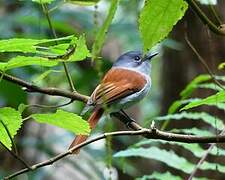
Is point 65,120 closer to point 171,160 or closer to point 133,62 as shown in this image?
point 171,160

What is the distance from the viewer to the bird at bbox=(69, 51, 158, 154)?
8.11ft

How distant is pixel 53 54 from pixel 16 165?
3253 mm

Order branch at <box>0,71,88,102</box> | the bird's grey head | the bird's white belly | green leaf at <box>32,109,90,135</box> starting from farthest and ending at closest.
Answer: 1. the bird's grey head
2. the bird's white belly
3. branch at <box>0,71,88,102</box>
4. green leaf at <box>32,109,90,135</box>

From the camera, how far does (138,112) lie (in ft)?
20.1

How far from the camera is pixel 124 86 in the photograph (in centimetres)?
296

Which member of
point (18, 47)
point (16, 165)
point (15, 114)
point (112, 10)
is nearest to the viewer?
point (112, 10)

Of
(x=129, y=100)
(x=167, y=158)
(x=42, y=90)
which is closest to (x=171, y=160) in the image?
(x=167, y=158)

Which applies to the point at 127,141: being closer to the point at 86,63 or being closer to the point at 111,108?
the point at 86,63

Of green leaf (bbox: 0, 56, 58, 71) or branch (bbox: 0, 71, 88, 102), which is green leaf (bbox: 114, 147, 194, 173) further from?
green leaf (bbox: 0, 56, 58, 71)

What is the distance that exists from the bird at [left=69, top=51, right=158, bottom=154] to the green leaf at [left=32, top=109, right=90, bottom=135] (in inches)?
31.6

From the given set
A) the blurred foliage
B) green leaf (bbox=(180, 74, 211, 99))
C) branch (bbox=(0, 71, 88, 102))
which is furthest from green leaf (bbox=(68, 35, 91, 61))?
green leaf (bbox=(180, 74, 211, 99))

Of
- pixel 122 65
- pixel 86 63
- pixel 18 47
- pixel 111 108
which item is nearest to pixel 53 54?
pixel 18 47

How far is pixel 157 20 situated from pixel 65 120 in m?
0.41

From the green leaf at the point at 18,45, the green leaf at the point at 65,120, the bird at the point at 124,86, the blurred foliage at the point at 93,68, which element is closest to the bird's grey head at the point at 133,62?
the bird at the point at 124,86
